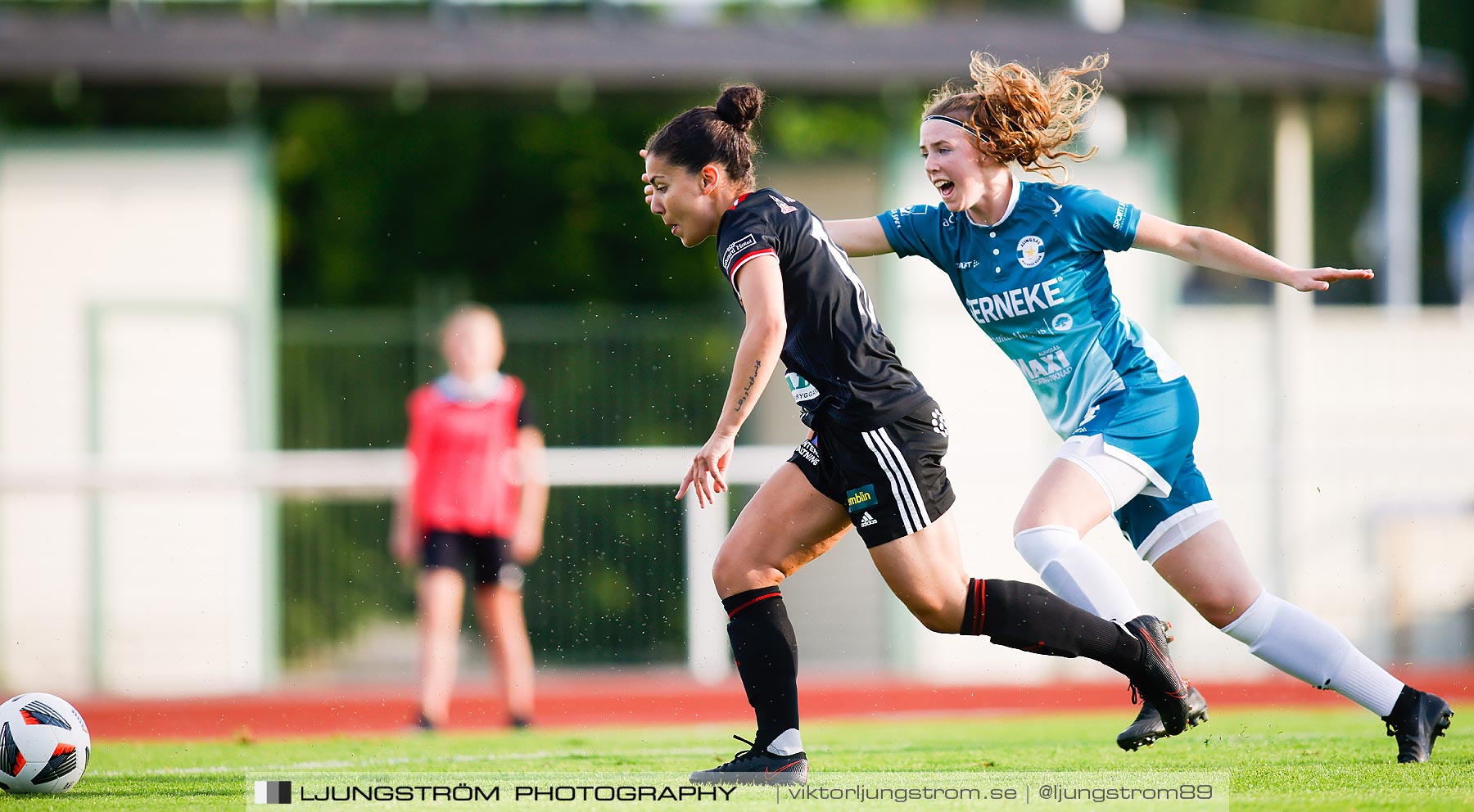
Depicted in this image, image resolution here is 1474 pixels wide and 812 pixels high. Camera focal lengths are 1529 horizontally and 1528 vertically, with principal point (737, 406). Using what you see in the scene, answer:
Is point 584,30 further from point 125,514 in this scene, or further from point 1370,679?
point 1370,679

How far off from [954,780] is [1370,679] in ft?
4.29

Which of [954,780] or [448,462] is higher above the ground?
[448,462]

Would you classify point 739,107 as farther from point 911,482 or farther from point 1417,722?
point 1417,722

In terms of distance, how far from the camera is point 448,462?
7.76 meters

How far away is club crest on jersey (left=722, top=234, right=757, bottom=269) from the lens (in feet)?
13.5

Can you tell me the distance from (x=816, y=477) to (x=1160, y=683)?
3.69 feet

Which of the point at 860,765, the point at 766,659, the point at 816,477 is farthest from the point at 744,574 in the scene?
the point at 860,765

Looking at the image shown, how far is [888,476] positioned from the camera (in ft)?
13.6

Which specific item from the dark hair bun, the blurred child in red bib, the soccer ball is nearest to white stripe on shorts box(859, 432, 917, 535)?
the dark hair bun

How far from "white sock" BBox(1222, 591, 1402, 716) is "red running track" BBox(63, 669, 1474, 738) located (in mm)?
3915

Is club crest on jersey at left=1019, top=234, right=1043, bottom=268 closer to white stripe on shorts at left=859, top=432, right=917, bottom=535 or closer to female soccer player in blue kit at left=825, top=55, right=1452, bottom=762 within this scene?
female soccer player in blue kit at left=825, top=55, right=1452, bottom=762

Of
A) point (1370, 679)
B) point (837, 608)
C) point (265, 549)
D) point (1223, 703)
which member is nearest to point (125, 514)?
point (265, 549)

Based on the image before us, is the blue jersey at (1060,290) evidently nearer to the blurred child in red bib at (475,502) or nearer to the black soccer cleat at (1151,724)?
the black soccer cleat at (1151,724)

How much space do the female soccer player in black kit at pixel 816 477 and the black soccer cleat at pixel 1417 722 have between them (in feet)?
2.51
